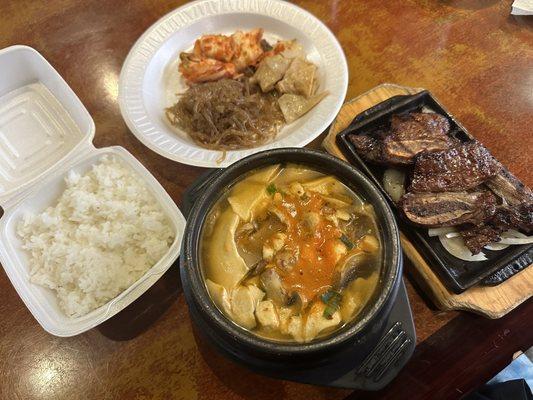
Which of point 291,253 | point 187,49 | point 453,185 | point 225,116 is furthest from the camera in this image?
point 187,49

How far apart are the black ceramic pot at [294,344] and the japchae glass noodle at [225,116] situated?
80 centimetres

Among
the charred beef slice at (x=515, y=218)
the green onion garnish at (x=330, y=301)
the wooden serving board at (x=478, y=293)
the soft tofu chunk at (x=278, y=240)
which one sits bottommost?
the wooden serving board at (x=478, y=293)

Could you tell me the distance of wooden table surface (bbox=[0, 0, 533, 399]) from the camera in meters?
1.68

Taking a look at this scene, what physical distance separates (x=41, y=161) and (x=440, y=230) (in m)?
1.92

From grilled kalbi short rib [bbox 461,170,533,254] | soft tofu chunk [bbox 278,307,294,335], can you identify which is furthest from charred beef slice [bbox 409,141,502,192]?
soft tofu chunk [bbox 278,307,294,335]

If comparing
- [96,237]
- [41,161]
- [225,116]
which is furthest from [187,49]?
[96,237]

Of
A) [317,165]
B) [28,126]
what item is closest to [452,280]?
[317,165]

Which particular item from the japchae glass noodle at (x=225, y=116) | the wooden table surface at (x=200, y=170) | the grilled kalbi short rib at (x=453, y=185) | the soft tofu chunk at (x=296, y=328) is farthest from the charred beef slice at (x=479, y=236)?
the japchae glass noodle at (x=225, y=116)

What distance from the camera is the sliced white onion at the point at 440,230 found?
1.77 meters

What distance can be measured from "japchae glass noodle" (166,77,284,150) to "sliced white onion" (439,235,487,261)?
3.35 feet

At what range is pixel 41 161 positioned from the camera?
213cm

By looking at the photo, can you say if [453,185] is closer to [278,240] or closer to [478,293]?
[478,293]

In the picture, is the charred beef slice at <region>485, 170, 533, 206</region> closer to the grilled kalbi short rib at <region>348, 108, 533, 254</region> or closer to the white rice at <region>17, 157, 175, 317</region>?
the grilled kalbi short rib at <region>348, 108, 533, 254</region>

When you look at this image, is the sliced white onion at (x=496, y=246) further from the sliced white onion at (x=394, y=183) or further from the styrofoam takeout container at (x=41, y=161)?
the styrofoam takeout container at (x=41, y=161)
